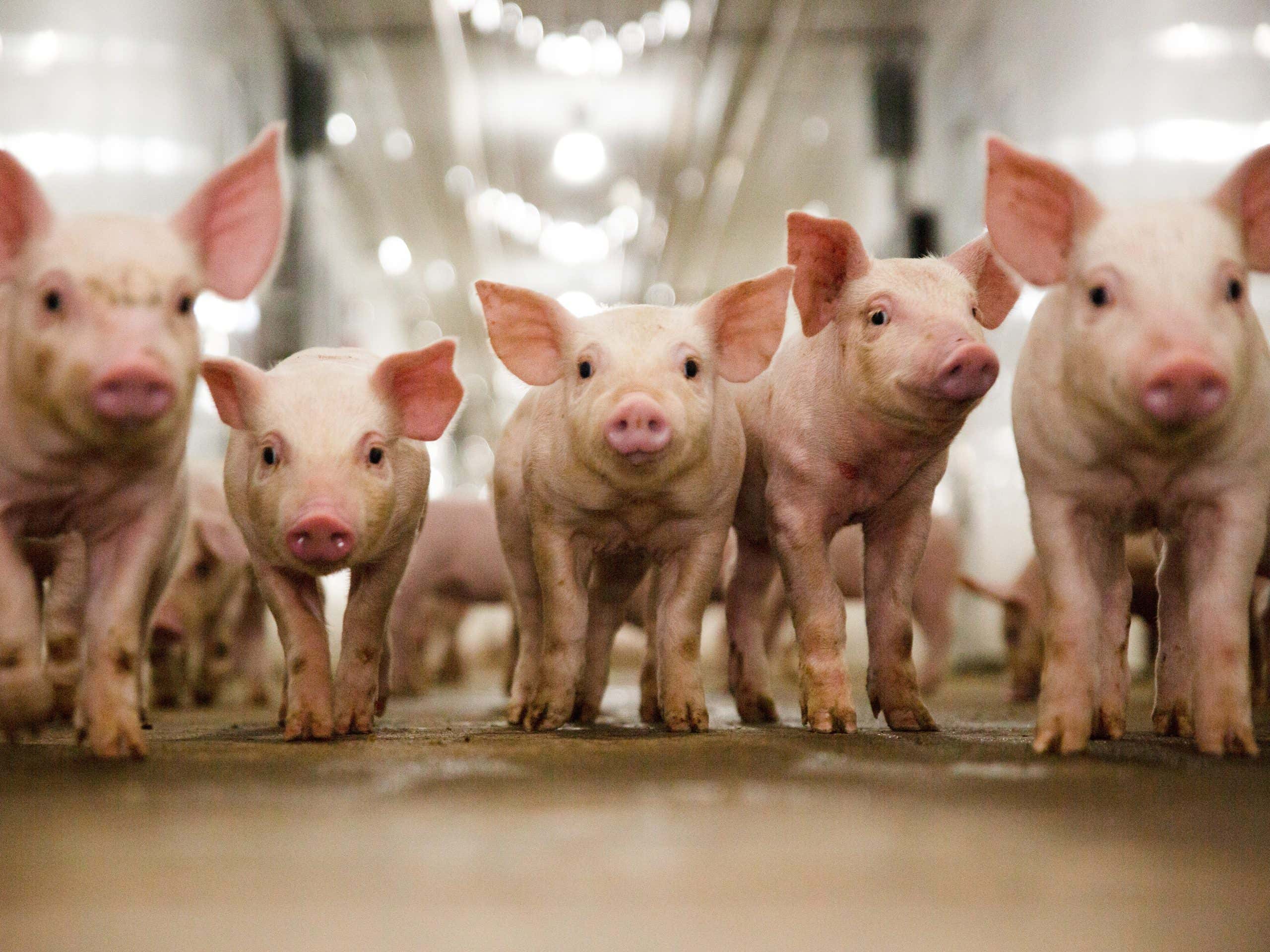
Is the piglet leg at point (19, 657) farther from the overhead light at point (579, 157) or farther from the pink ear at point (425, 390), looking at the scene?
the overhead light at point (579, 157)

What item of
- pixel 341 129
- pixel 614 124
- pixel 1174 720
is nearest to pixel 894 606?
pixel 1174 720

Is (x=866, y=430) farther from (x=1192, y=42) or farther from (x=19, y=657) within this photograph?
(x=1192, y=42)

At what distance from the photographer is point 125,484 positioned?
3096 mm

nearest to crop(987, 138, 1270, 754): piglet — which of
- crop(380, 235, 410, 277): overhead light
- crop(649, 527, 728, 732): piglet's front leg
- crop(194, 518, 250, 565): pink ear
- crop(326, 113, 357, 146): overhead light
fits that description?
crop(649, 527, 728, 732): piglet's front leg

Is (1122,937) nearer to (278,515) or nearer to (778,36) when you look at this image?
(278,515)

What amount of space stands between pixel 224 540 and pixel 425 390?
224 cm

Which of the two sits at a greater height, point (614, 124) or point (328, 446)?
point (614, 124)

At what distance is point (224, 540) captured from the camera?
555 centimetres

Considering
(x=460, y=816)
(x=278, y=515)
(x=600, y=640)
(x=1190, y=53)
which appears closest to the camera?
(x=460, y=816)

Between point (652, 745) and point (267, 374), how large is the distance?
1.54 m

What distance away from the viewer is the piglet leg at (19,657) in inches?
111

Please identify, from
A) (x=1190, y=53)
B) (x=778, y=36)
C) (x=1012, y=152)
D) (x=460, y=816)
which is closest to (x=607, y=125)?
(x=778, y=36)

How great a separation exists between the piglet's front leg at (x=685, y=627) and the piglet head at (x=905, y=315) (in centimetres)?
68

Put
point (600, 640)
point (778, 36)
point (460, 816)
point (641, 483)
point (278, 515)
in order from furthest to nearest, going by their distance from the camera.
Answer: point (778, 36), point (600, 640), point (641, 483), point (278, 515), point (460, 816)
